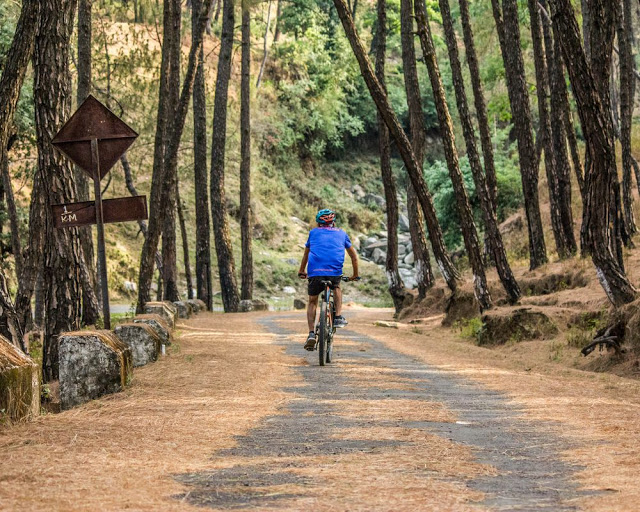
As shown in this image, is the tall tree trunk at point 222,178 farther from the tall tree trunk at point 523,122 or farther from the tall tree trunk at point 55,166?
the tall tree trunk at point 55,166

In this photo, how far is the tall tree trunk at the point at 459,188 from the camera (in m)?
21.1

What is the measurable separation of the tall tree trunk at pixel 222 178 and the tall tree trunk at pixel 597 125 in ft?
68.1

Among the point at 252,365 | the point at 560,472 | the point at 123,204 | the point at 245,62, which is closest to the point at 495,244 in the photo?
the point at 252,365

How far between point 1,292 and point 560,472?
8249 mm

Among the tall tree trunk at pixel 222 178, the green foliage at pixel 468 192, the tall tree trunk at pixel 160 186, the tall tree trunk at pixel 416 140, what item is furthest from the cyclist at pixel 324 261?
the green foliage at pixel 468 192

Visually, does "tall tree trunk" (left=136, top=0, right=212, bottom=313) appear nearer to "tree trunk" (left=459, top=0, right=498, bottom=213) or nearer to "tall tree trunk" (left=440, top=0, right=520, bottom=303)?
"tall tree trunk" (left=440, top=0, right=520, bottom=303)

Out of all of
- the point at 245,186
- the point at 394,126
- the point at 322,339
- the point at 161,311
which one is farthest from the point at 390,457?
the point at 245,186

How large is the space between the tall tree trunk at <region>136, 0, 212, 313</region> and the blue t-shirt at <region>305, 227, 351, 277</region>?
8.10 metres

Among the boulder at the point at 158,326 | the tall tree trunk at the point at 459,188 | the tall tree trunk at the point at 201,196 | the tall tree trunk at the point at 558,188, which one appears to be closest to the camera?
the boulder at the point at 158,326

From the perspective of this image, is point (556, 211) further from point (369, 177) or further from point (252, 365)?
point (369, 177)

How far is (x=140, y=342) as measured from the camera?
1301cm

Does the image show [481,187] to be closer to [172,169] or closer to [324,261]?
[172,169]

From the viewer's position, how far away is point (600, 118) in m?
13.3

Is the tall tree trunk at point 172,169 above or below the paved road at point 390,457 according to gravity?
above
